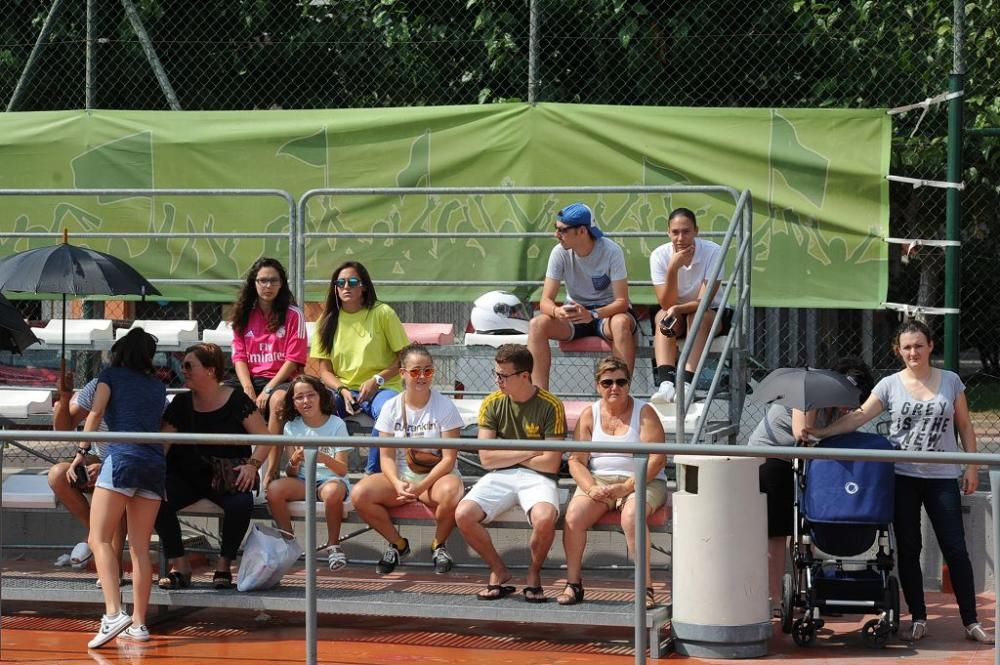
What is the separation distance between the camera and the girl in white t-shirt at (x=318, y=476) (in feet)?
25.5

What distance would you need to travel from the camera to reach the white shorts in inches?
297

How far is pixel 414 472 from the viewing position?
8023 millimetres

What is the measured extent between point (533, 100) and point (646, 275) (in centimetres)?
148

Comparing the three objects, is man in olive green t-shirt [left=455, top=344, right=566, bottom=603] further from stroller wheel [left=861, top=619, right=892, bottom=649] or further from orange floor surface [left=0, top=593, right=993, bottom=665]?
stroller wheel [left=861, top=619, right=892, bottom=649]

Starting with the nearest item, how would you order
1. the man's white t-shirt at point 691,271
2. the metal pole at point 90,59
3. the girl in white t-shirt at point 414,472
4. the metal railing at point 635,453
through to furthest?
the metal railing at point 635,453 → the girl in white t-shirt at point 414,472 → the man's white t-shirt at point 691,271 → the metal pole at point 90,59

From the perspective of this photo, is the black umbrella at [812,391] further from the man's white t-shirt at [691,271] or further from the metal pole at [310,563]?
the metal pole at [310,563]

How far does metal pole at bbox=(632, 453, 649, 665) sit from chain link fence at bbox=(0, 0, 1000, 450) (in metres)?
4.74

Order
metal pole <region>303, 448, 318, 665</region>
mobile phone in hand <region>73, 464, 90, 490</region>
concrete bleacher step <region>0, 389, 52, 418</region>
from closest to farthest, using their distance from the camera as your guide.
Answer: metal pole <region>303, 448, 318, 665</region>, mobile phone in hand <region>73, 464, 90, 490</region>, concrete bleacher step <region>0, 389, 52, 418</region>

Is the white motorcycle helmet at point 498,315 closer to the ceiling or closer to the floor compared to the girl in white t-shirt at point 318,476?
closer to the ceiling

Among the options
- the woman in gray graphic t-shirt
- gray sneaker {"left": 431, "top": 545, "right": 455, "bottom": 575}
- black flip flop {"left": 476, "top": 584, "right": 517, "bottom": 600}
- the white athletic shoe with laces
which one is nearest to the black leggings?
gray sneaker {"left": 431, "top": 545, "right": 455, "bottom": 575}

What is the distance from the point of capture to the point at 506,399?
7.88 meters

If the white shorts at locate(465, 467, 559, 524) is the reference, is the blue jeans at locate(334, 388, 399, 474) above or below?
above

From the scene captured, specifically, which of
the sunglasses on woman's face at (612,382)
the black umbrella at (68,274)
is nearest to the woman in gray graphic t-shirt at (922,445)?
the sunglasses on woman's face at (612,382)

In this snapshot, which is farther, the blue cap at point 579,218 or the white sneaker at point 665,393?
the blue cap at point 579,218
